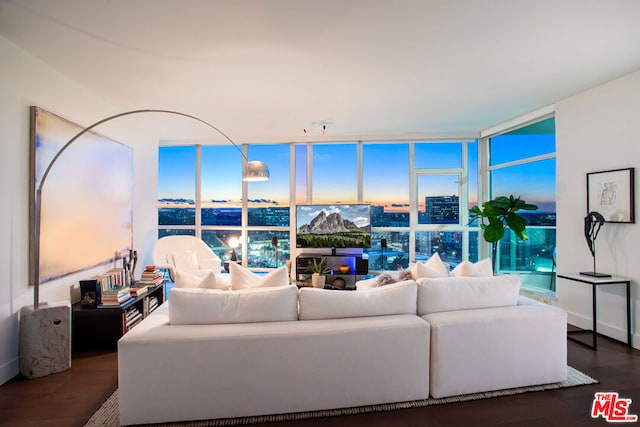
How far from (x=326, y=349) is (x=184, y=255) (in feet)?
11.5

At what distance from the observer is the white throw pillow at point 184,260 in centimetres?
466

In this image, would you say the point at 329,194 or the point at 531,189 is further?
the point at 329,194

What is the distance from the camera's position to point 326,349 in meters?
2.01

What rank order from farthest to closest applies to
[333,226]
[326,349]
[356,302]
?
[333,226], [356,302], [326,349]

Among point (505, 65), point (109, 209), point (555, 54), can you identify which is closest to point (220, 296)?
point (109, 209)

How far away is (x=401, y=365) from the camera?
82.4 inches

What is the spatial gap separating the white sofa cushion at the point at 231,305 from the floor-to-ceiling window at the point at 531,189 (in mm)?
4118

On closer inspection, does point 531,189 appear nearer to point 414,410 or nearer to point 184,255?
point 414,410

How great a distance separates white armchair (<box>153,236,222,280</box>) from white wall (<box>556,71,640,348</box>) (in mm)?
4802

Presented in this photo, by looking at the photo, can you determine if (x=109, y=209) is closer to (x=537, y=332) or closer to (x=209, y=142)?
(x=209, y=142)

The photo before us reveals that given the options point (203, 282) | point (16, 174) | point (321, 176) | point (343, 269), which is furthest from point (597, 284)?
point (16, 174)

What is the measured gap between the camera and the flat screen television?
5539mm

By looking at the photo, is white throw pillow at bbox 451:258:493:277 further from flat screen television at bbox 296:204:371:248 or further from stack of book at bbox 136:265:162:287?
stack of book at bbox 136:265:162:287

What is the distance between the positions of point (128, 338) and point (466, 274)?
2534 millimetres
